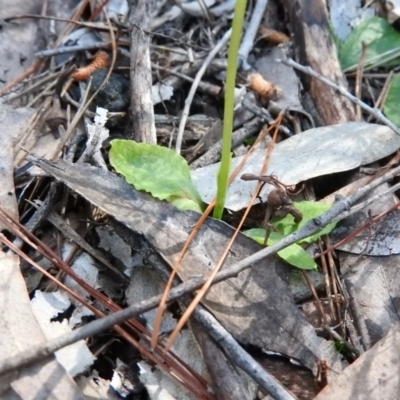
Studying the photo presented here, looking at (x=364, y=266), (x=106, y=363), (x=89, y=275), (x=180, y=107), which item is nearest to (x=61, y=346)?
(x=106, y=363)

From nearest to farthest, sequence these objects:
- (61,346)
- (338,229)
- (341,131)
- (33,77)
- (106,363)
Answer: (61,346) < (106,363) < (338,229) < (341,131) < (33,77)

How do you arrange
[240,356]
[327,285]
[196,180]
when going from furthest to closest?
[196,180], [327,285], [240,356]

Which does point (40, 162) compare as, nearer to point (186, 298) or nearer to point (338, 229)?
point (186, 298)

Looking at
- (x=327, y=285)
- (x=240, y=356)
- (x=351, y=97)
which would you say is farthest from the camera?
(x=351, y=97)

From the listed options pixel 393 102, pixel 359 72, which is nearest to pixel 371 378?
pixel 393 102

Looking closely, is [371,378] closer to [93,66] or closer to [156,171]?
[156,171]

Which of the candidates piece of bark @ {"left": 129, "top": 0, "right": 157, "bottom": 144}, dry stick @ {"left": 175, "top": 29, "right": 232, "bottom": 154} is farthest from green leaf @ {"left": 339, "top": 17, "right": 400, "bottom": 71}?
piece of bark @ {"left": 129, "top": 0, "right": 157, "bottom": 144}
